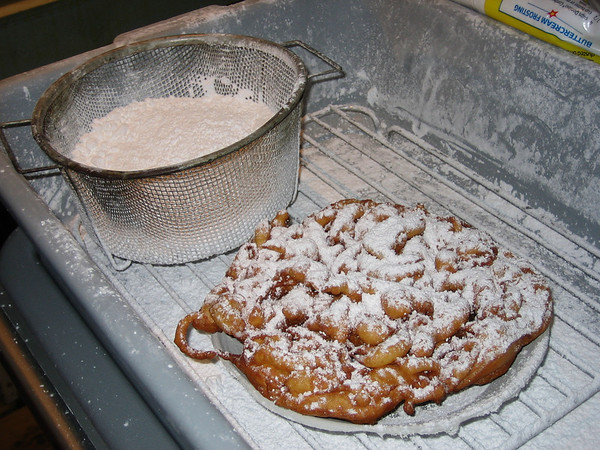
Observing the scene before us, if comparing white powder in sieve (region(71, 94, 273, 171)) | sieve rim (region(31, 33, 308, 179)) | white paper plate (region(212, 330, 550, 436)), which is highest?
sieve rim (region(31, 33, 308, 179))

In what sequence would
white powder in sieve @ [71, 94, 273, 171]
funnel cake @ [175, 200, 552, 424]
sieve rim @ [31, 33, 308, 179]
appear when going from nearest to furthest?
1. funnel cake @ [175, 200, 552, 424]
2. sieve rim @ [31, 33, 308, 179]
3. white powder in sieve @ [71, 94, 273, 171]

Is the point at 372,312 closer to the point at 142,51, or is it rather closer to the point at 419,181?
the point at 419,181

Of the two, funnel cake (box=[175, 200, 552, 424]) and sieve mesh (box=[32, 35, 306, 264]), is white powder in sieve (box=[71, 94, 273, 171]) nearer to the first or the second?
sieve mesh (box=[32, 35, 306, 264])

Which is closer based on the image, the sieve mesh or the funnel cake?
the funnel cake

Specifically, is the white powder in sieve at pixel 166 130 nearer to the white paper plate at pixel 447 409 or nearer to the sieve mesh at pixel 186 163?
the sieve mesh at pixel 186 163

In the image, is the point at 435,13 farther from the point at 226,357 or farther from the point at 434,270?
the point at 226,357

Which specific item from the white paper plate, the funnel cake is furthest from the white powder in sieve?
the white paper plate

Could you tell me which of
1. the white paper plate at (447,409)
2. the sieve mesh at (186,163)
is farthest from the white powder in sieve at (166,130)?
the white paper plate at (447,409)
